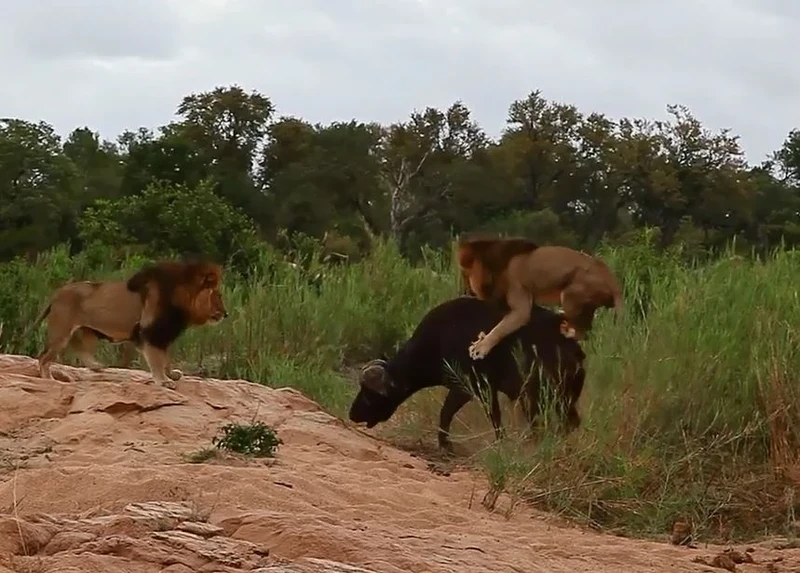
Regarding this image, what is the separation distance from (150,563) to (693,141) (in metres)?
27.9

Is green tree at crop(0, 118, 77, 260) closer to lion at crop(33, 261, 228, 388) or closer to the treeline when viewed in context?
the treeline

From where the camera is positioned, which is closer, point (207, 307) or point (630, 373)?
point (630, 373)

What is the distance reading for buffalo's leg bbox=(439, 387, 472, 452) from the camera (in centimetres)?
961

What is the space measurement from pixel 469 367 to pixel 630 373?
1.25 m

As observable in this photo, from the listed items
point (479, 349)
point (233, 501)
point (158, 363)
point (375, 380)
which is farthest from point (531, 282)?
point (233, 501)

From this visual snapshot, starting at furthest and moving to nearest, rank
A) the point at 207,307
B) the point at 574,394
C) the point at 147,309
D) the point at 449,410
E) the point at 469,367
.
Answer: the point at 449,410 → the point at 469,367 → the point at 207,307 → the point at 147,309 → the point at 574,394

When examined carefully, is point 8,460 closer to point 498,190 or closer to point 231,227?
point 231,227

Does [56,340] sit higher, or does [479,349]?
[479,349]

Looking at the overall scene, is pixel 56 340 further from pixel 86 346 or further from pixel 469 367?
pixel 469 367

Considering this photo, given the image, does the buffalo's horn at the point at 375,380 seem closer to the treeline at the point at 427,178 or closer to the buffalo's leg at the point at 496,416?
the buffalo's leg at the point at 496,416

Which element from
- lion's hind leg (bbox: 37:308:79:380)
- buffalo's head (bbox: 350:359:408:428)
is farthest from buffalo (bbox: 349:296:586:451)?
lion's hind leg (bbox: 37:308:79:380)

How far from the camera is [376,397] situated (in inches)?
400

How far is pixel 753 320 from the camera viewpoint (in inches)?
370

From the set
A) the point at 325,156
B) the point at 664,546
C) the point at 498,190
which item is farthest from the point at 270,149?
the point at 664,546
